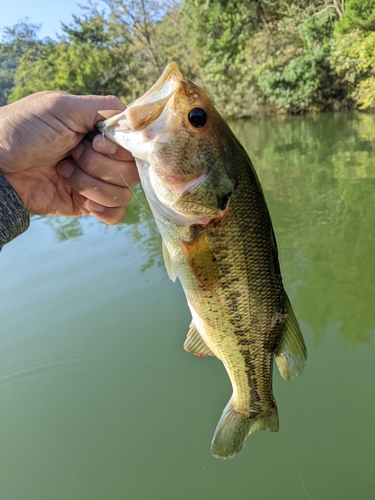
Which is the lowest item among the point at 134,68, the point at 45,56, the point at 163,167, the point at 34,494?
the point at 34,494

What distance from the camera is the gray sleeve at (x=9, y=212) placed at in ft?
6.10

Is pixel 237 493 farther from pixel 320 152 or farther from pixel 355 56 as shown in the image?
pixel 355 56

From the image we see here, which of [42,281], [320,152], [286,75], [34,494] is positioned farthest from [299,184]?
[286,75]

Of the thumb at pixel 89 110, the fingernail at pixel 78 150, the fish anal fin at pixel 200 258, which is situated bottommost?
the fish anal fin at pixel 200 258

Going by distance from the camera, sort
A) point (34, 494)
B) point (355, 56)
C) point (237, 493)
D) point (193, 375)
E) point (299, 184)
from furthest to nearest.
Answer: point (355, 56) → point (299, 184) → point (193, 375) → point (34, 494) → point (237, 493)

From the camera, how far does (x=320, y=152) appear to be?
39.2 feet

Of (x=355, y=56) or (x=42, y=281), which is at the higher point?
(x=355, y=56)

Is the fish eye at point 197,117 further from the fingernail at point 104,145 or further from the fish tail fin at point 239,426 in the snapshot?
the fish tail fin at point 239,426

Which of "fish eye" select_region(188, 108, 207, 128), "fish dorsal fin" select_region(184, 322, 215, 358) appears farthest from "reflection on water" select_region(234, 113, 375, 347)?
"fish eye" select_region(188, 108, 207, 128)

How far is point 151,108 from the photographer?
1.52m

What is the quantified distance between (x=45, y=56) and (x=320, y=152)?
1353 inches

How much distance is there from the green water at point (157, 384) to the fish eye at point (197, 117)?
8.14 feet

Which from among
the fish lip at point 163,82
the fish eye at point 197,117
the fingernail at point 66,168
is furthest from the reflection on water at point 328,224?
the fish lip at point 163,82

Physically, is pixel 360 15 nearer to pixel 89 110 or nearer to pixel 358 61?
pixel 358 61
